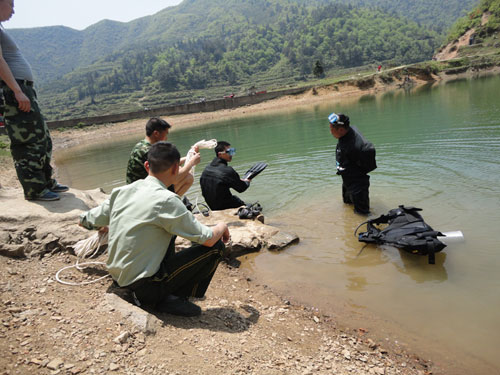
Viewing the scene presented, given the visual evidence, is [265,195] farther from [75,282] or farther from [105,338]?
[105,338]

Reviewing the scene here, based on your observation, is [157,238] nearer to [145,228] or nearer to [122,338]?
[145,228]

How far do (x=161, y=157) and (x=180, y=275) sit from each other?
1042 millimetres

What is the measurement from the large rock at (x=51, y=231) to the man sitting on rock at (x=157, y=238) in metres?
1.14

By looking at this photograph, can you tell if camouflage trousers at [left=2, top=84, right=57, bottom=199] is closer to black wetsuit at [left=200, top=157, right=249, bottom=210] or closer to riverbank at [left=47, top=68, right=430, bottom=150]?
black wetsuit at [left=200, top=157, right=249, bottom=210]

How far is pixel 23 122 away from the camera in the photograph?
434 centimetres

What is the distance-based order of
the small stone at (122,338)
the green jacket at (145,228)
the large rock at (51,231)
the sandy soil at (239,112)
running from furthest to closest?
1. the sandy soil at (239,112)
2. the large rock at (51,231)
3. the green jacket at (145,228)
4. the small stone at (122,338)

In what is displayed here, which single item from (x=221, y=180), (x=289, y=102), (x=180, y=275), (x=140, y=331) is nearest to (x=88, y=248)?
(x=180, y=275)

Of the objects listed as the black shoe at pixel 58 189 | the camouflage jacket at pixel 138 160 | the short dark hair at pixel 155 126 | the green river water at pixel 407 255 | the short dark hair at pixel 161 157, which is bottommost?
the green river water at pixel 407 255

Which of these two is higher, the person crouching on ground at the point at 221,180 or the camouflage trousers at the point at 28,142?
the camouflage trousers at the point at 28,142

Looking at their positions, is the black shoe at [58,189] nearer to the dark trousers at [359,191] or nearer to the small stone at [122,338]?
the small stone at [122,338]

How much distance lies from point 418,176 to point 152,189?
7.02 metres

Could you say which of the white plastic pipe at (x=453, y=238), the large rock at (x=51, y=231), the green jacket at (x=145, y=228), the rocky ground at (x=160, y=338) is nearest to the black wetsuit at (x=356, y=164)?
the large rock at (x=51, y=231)

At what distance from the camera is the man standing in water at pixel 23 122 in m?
4.20

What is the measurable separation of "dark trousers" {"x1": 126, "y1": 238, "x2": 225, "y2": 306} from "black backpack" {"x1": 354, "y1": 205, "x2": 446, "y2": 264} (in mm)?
2538
